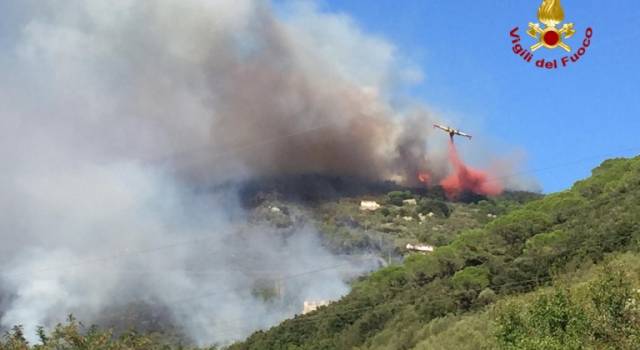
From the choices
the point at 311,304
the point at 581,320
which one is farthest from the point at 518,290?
the point at 311,304

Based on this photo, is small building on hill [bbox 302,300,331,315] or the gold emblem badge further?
small building on hill [bbox 302,300,331,315]

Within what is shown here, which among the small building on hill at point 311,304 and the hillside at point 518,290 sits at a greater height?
the small building on hill at point 311,304

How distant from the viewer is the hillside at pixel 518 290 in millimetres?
28609

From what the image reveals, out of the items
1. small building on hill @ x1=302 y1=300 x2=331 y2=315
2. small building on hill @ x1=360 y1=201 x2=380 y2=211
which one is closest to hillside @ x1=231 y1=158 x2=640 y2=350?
small building on hill @ x1=302 y1=300 x2=331 y2=315

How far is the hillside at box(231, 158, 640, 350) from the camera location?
93.9ft

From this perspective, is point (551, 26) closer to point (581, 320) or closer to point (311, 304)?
point (581, 320)

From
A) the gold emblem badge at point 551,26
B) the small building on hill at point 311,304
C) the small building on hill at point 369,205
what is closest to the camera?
the gold emblem badge at point 551,26

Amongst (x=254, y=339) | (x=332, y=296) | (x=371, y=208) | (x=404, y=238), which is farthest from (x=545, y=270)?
(x=371, y=208)

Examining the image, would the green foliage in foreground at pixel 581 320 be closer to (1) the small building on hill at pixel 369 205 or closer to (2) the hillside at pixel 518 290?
(2) the hillside at pixel 518 290

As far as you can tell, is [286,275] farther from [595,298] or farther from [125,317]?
[595,298]

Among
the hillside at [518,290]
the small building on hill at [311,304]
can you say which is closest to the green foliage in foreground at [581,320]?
the hillside at [518,290]

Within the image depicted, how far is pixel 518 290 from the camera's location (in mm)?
61625

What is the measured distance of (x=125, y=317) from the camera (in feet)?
390

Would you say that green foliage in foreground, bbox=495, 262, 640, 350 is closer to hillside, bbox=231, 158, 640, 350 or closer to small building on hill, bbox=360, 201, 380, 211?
hillside, bbox=231, 158, 640, 350
